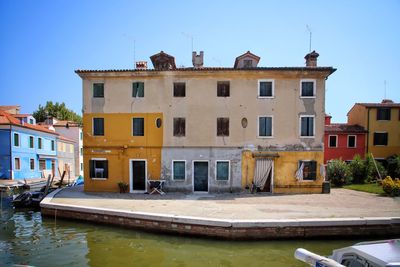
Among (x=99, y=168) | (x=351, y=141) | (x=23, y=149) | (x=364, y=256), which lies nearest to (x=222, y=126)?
(x=99, y=168)

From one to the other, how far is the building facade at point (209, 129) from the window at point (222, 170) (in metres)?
0.07

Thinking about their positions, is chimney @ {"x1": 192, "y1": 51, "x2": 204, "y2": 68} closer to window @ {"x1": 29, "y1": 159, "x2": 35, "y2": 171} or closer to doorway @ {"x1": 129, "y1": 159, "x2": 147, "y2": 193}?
doorway @ {"x1": 129, "y1": 159, "x2": 147, "y2": 193}

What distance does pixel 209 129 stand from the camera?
62.7 feet


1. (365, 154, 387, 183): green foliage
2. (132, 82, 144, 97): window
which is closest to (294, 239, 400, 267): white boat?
(132, 82, 144, 97): window

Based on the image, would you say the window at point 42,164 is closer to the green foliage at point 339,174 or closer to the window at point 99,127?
the window at point 99,127

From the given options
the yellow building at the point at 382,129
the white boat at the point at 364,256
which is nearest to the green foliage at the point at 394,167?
the yellow building at the point at 382,129

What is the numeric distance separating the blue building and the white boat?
32837 mm

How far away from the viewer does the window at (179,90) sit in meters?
19.3

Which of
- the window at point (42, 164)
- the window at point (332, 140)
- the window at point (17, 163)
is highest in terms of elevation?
the window at point (332, 140)

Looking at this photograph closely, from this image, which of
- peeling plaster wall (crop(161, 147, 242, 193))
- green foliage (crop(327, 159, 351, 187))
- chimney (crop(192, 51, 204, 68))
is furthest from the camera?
green foliage (crop(327, 159, 351, 187))

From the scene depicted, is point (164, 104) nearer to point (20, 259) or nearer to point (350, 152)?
point (20, 259)

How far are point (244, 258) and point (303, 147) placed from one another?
1157 cm

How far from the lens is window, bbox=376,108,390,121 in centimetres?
3011

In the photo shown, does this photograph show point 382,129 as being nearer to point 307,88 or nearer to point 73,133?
point 307,88
